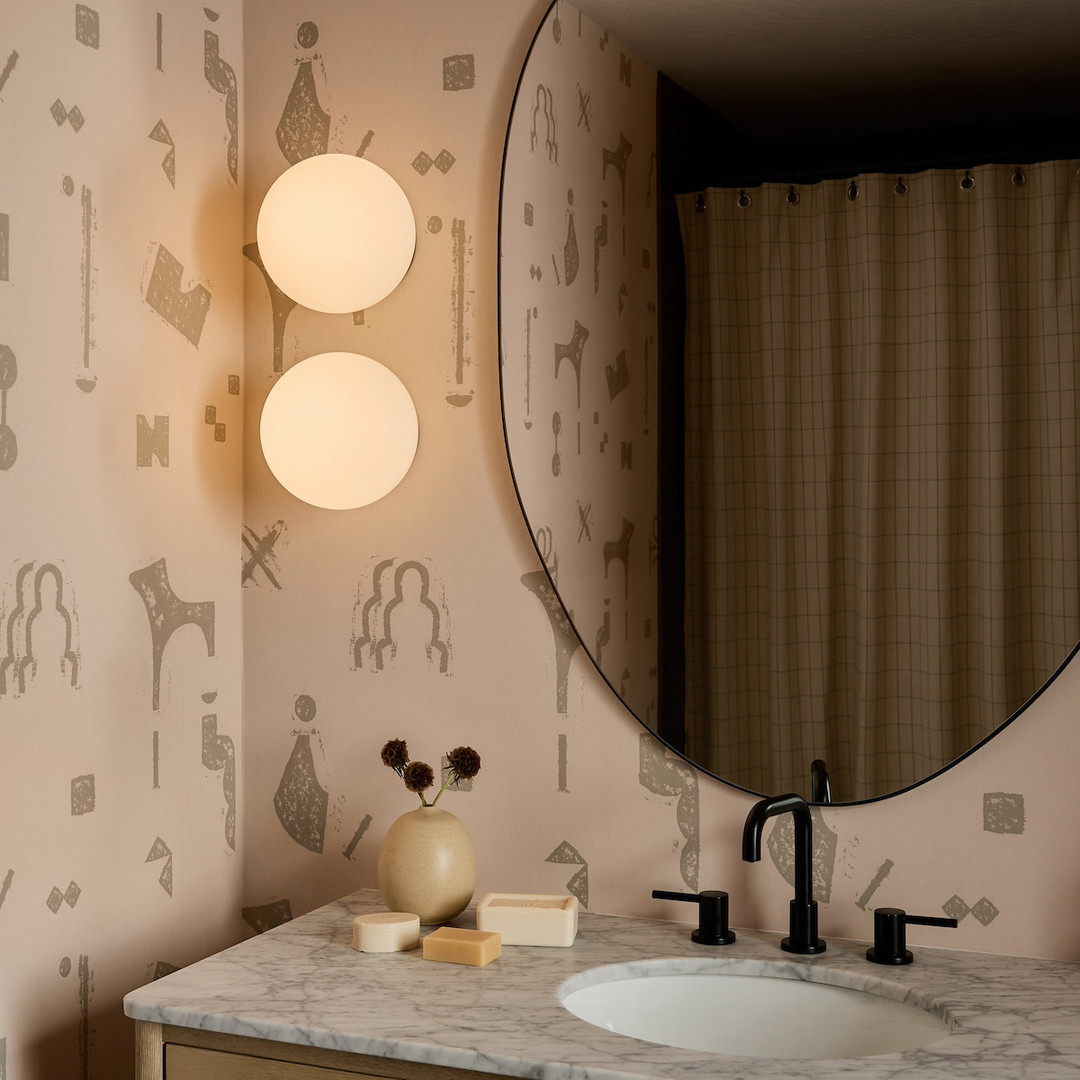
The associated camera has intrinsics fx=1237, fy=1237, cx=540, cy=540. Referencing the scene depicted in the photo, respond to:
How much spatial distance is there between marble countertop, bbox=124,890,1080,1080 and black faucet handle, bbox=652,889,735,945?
16mm

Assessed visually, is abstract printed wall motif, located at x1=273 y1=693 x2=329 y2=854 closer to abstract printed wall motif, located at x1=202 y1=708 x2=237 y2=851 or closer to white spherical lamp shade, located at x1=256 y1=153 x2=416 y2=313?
abstract printed wall motif, located at x1=202 y1=708 x2=237 y2=851

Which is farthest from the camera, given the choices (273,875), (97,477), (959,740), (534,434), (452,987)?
(273,875)

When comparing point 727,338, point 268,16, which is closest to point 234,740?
point 727,338

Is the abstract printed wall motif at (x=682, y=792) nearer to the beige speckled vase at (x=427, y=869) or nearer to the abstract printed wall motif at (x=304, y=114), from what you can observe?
the beige speckled vase at (x=427, y=869)

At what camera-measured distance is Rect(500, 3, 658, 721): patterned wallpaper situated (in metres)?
1.51

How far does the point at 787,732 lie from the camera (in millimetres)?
1436

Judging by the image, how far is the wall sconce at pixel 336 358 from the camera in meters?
1.56

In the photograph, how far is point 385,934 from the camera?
1.37 meters

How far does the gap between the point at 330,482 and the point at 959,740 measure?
81 centimetres

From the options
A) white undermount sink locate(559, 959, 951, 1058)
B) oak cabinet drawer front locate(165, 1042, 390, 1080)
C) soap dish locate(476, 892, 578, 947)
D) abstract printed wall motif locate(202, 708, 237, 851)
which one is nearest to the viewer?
oak cabinet drawer front locate(165, 1042, 390, 1080)

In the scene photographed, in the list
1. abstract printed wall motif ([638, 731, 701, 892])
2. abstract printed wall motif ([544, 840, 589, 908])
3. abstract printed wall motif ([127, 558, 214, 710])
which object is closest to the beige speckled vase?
abstract printed wall motif ([544, 840, 589, 908])

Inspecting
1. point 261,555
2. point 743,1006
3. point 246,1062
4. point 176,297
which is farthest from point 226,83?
point 743,1006

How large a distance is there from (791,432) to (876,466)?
105 mm

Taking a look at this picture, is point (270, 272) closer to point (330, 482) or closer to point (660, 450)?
point (330, 482)
